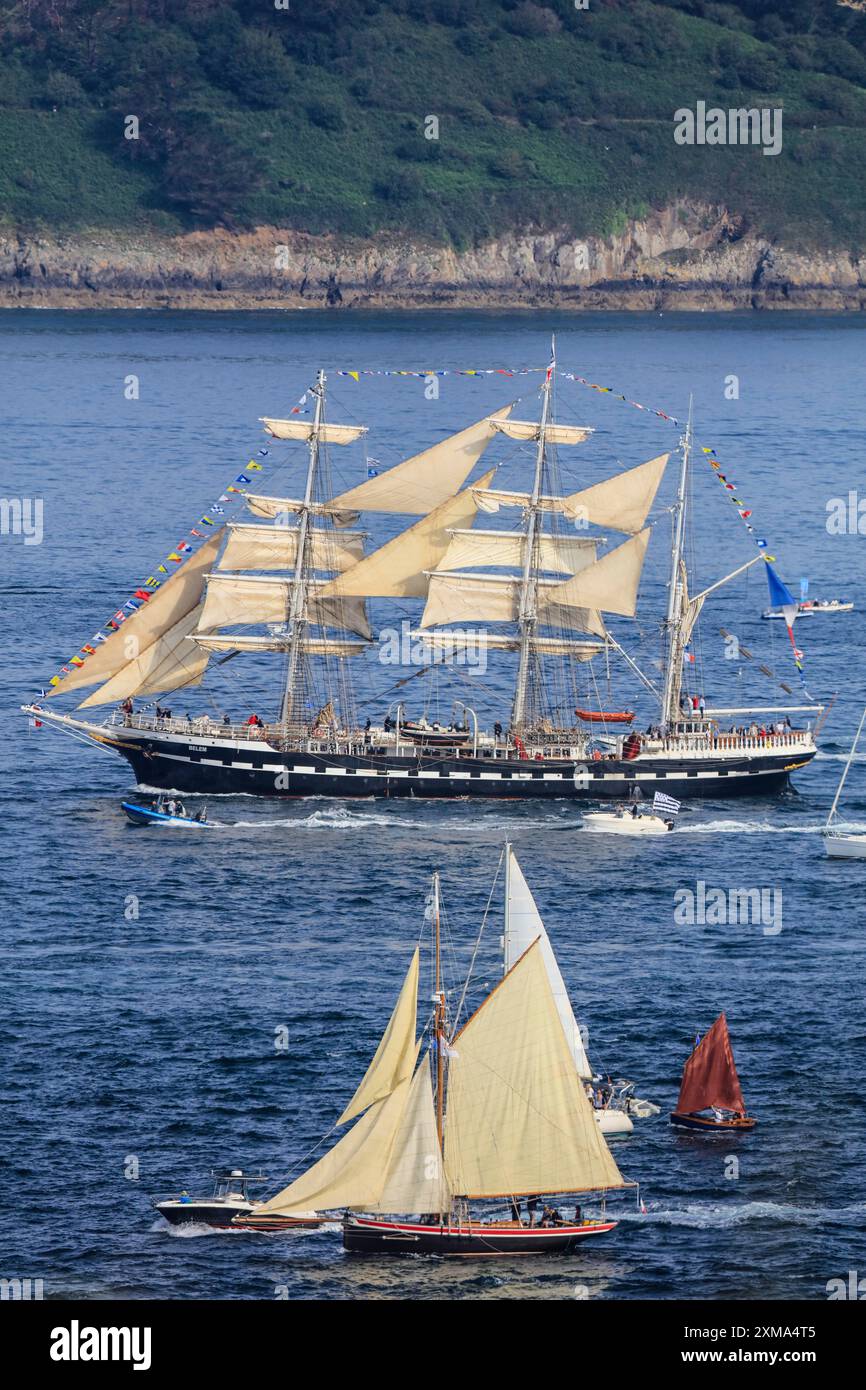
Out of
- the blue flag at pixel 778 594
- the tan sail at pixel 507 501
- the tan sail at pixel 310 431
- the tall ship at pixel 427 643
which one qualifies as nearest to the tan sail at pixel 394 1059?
the tall ship at pixel 427 643

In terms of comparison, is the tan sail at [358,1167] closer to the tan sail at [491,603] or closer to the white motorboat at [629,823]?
the white motorboat at [629,823]

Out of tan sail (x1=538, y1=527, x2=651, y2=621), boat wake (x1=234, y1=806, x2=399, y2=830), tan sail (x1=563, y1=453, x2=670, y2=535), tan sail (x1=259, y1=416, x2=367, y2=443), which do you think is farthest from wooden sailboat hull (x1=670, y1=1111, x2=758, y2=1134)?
tan sail (x1=259, y1=416, x2=367, y2=443)

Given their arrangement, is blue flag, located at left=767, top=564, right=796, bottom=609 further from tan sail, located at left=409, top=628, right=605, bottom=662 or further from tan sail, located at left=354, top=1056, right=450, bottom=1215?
tan sail, located at left=354, top=1056, right=450, bottom=1215

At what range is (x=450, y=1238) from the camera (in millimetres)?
66500

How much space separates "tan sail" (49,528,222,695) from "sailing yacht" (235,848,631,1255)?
51.3 metres

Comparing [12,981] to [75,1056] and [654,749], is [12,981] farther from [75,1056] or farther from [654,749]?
[654,749]

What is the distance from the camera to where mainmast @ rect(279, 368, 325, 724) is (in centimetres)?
11869

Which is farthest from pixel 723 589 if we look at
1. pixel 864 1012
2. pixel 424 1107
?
pixel 424 1107

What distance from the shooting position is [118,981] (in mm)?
88125

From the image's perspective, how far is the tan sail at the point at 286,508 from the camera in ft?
387

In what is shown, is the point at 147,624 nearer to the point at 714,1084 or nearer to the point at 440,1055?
the point at 714,1084

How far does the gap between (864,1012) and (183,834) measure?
114ft
